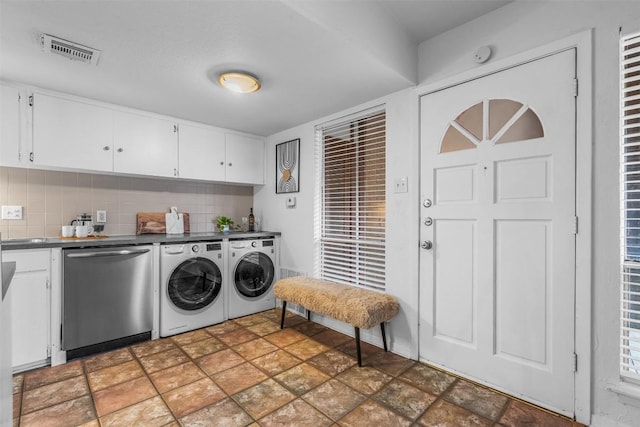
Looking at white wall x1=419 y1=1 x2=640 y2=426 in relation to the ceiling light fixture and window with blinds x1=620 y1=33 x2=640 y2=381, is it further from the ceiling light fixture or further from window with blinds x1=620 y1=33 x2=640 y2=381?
the ceiling light fixture

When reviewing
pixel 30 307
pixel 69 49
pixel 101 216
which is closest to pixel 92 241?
pixel 30 307

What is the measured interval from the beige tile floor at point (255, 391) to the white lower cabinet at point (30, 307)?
0.41ft

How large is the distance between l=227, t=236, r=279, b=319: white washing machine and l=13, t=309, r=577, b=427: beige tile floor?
718 mm

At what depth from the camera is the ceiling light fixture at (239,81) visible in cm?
218

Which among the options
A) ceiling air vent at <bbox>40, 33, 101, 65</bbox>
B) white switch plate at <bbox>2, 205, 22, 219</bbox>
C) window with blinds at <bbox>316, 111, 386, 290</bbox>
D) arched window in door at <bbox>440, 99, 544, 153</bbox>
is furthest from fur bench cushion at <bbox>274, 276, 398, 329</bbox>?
white switch plate at <bbox>2, 205, 22, 219</bbox>

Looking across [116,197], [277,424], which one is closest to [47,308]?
[116,197]

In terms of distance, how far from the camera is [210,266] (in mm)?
3102

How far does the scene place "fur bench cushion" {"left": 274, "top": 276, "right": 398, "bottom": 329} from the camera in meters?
2.23

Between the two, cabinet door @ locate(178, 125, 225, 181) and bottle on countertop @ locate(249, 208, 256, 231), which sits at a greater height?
cabinet door @ locate(178, 125, 225, 181)

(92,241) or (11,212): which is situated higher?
(11,212)

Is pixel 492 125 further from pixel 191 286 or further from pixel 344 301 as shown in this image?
pixel 191 286

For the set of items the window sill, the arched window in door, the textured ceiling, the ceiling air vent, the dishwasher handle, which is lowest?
the window sill

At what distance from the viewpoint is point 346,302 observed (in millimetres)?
2322

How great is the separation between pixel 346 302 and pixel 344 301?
25 mm
